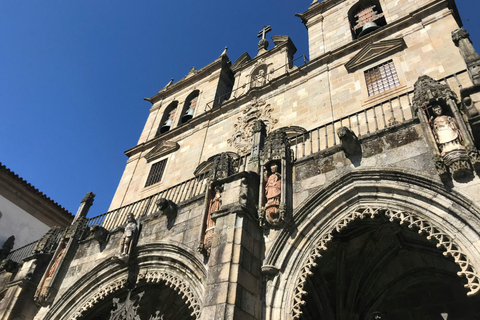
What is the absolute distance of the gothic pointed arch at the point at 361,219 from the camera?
16.8 feet

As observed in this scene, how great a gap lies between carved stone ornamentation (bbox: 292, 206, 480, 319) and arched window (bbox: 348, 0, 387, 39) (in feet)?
34.1

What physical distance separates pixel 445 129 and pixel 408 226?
5.65ft

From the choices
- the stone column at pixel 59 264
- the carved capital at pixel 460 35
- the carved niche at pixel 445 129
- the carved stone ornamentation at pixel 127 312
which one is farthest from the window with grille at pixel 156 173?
the carved capital at pixel 460 35

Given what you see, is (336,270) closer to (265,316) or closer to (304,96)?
(265,316)

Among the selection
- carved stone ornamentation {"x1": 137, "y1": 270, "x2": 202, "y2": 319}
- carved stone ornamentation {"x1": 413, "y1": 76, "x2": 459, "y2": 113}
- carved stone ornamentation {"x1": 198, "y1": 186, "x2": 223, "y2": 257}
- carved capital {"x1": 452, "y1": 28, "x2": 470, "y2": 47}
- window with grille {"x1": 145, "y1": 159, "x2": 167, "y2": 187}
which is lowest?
carved stone ornamentation {"x1": 137, "y1": 270, "x2": 202, "y2": 319}

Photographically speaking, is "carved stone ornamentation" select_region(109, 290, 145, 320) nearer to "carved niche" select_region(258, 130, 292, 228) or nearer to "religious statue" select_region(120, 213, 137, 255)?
"religious statue" select_region(120, 213, 137, 255)

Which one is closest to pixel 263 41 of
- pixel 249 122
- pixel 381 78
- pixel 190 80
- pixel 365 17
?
pixel 190 80

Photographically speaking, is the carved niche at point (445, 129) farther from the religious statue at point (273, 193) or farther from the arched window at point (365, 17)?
the arched window at point (365, 17)

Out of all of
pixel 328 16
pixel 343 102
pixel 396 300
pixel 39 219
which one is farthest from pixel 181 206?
pixel 39 219

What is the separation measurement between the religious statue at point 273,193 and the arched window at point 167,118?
12.5 m

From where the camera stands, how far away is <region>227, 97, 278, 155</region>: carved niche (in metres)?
14.0

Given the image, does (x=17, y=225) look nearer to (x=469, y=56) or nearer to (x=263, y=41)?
(x=263, y=41)

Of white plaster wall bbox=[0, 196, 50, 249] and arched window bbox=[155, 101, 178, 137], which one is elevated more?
arched window bbox=[155, 101, 178, 137]

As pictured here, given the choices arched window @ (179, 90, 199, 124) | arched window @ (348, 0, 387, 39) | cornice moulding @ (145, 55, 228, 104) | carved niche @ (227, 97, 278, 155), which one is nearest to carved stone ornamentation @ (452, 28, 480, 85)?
arched window @ (348, 0, 387, 39)
